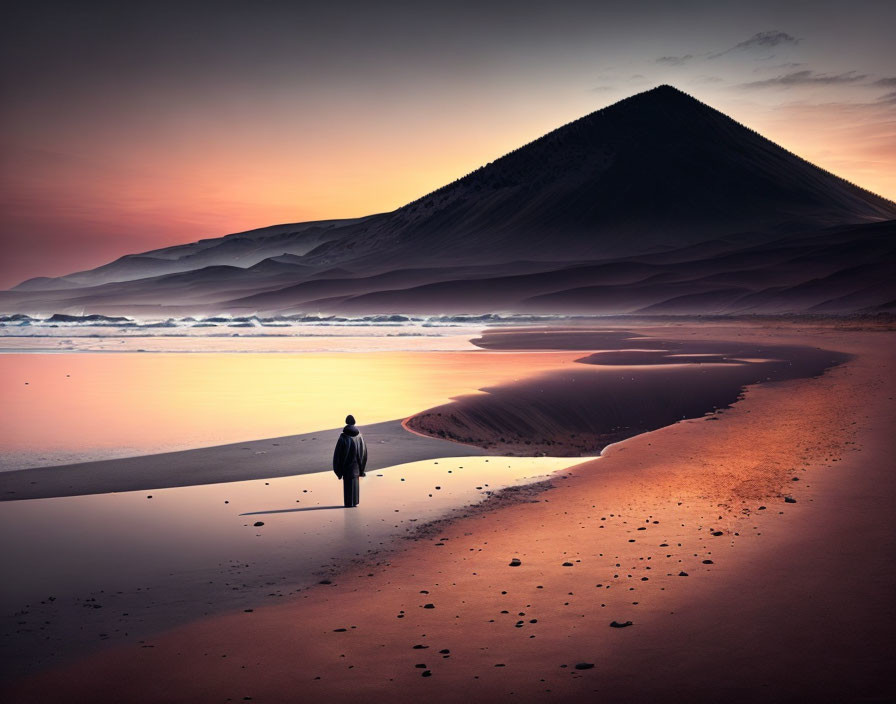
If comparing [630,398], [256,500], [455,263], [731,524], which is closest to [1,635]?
[256,500]

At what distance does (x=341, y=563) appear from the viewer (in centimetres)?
573

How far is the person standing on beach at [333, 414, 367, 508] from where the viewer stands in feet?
23.3

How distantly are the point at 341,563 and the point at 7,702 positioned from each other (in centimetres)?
234

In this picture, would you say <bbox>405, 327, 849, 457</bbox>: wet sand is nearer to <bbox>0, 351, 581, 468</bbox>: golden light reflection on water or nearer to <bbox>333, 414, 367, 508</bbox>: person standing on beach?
<bbox>0, 351, 581, 468</bbox>: golden light reflection on water

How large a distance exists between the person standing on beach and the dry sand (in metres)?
1.08

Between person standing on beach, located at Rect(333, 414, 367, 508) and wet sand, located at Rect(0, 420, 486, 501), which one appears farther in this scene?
wet sand, located at Rect(0, 420, 486, 501)

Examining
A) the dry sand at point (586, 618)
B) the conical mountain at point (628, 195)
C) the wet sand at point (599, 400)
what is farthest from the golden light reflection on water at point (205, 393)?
the conical mountain at point (628, 195)

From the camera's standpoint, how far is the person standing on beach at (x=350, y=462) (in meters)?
7.10

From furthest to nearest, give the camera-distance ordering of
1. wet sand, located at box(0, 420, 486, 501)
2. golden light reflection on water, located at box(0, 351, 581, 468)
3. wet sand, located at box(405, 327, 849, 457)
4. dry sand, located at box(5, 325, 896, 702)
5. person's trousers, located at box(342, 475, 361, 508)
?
wet sand, located at box(405, 327, 849, 457), golden light reflection on water, located at box(0, 351, 581, 468), wet sand, located at box(0, 420, 486, 501), person's trousers, located at box(342, 475, 361, 508), dry sand, located at box(5, 325, 896, 702)

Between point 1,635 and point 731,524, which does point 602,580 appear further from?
point 1,635

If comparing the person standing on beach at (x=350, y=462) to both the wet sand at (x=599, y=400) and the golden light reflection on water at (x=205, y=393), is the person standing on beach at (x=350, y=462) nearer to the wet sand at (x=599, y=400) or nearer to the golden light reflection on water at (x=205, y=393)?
the wet sand at (x=599, y=400)

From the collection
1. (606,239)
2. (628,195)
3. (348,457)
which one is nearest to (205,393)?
(348,457)

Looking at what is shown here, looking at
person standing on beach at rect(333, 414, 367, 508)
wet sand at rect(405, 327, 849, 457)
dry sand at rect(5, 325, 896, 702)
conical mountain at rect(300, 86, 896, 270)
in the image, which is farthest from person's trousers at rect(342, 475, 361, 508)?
conical mountain at rect(300, 86, 896, 270)

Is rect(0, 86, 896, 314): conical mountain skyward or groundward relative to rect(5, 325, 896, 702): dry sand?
skyward
